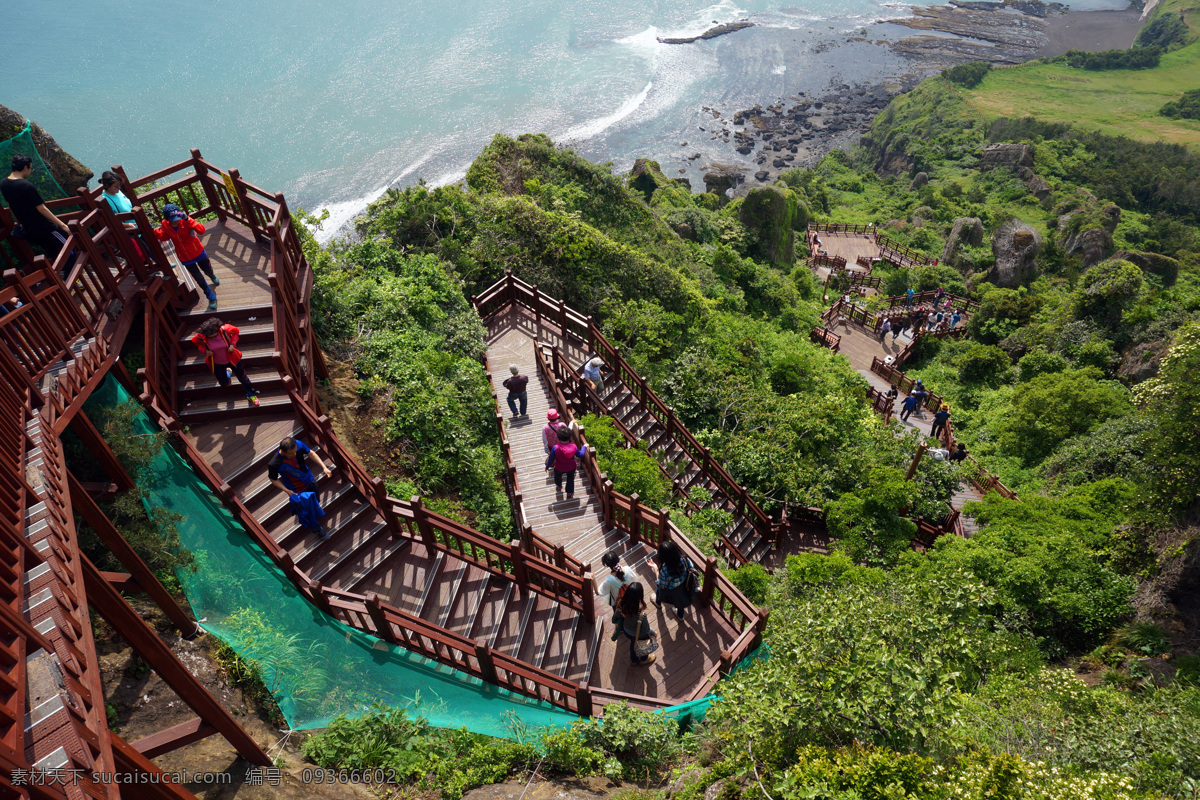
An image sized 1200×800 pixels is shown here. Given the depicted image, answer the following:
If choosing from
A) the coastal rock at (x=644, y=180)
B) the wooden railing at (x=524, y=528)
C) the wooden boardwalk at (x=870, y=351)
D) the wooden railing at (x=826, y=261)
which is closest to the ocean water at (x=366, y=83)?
the coastal rock at (x=644, y=180)

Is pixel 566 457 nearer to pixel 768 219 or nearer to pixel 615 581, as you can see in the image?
pixel 615 581

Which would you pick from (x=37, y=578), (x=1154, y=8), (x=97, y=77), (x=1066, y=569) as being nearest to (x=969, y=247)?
(x=1066, y=569)

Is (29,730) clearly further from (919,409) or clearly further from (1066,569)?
(919,409)

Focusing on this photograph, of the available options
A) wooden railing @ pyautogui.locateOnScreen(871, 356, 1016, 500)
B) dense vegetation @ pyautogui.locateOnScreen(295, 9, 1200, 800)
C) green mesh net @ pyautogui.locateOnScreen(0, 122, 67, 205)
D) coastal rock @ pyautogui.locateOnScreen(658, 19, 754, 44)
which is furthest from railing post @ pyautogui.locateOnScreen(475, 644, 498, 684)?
coastal rock @ pyautogui.locateOnScreen(658, 19, 754, 44)

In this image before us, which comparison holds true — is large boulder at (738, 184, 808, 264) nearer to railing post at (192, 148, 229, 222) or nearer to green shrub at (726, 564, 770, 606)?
green shrub at (726, 564, 770, 606)

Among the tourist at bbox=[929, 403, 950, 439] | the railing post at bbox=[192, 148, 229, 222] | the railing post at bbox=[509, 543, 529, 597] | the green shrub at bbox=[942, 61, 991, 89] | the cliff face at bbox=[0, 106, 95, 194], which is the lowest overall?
the tourist at bbox=[929, 403, 950, 439]

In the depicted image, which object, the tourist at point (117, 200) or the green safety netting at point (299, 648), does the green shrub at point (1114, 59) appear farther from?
the green safety netting at point (299, 648)
